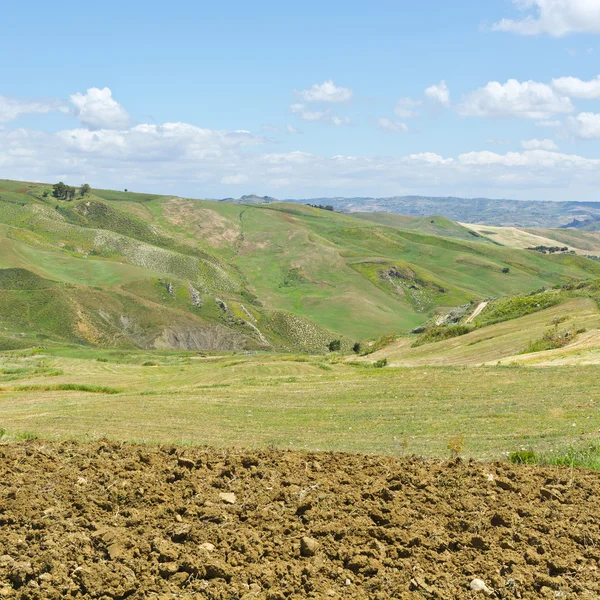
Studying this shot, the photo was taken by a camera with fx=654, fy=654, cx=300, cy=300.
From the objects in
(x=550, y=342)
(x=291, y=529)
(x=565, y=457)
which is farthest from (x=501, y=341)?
(x=291, y=529)

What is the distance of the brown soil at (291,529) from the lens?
773cm

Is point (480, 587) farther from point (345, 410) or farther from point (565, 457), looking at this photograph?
point (345, 410)

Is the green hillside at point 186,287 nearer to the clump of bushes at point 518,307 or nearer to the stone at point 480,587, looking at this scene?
the clump of bushes at point 518,307

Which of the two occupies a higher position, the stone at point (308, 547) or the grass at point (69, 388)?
the stone at point (308, 547)

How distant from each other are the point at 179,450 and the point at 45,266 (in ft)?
375

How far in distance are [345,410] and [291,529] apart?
54.7 ft

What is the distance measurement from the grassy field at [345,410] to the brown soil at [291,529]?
411 centimetres

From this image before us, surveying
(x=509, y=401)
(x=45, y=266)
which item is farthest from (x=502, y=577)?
(x=45, y=266)

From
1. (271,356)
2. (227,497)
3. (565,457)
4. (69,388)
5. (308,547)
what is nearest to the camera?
(308,547)

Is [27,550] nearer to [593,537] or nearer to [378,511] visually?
[378,511]

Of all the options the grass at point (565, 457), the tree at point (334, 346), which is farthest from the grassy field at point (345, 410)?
the tree at point (334, 346)

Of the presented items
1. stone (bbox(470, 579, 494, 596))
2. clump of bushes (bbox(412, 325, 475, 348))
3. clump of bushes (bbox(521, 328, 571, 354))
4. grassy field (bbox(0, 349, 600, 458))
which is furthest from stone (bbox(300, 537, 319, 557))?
clump of bushes (bbox(412, 325, 475, 348))

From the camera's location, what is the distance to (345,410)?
25578 millimetres

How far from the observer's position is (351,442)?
59.8 ft
